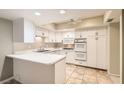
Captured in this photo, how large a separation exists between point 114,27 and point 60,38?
2.90 metres

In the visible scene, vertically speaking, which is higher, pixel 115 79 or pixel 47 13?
pixel 47 13

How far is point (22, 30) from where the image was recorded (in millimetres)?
2500

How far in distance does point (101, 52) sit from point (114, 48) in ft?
2.27

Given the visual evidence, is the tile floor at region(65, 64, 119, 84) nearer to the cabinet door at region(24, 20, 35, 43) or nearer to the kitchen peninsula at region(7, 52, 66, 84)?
the kitchen peninsula at region(7, 52, 66, 84)

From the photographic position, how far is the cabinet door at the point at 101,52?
3449 mm

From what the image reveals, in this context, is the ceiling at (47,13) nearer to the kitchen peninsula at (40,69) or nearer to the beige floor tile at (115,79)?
the kitchen peninsula at (40,69)

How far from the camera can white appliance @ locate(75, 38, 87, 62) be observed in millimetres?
3958

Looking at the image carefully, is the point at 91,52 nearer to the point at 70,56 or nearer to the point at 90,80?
the point at 70,56

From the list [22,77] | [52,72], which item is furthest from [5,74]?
[52,72]

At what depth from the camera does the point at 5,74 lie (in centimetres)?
250

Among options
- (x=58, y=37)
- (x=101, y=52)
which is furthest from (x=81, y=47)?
(x=58, y=37)

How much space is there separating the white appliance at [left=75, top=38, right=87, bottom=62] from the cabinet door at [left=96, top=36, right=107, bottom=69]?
1.93ft

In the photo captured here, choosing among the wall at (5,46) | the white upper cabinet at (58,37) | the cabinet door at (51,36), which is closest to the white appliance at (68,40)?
the white upper cabinet at (58,37)
